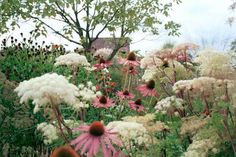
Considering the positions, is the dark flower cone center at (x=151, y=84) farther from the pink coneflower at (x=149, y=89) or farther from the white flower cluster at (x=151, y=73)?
the white flower cluster at (x=151, y=73)

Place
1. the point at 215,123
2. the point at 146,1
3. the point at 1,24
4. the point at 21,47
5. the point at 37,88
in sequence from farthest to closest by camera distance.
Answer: the point at 146,1 < the point at 1,24 < the point at 21,47 < the point at 215,123 < the point at 37,88

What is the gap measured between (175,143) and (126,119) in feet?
1.22

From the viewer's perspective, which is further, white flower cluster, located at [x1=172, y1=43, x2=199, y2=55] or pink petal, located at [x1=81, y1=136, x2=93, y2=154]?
white flower cluster, located at [x1=172, y1=43, x2=199, y2=55]

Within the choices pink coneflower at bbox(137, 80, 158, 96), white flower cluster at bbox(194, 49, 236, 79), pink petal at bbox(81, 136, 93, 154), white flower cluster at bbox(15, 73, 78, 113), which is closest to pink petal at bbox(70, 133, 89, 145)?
pink petal at bbox(81, 136, 93, 154)

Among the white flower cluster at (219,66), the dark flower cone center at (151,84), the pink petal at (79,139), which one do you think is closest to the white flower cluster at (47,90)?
the pink petal at (79,139)

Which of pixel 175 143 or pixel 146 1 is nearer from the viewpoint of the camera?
pixel 175 143

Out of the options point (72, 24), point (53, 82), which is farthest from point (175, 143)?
point (72, 24)

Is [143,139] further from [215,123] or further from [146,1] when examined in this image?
[146,1]

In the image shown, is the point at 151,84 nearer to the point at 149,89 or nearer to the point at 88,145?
the point at 149,89

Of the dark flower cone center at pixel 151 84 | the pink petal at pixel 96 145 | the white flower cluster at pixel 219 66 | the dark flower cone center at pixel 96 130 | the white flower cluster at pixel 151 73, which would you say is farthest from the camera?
the dark flower cone center at pixel 151 84

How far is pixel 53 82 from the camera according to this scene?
10.9ft

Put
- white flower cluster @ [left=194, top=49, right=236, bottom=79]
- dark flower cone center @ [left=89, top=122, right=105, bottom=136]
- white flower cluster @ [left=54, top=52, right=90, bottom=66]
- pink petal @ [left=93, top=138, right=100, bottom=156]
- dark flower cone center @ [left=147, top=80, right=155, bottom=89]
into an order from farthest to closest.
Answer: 1. dark flower cone center @ [left=147, top=80, right=155, bottom=89]
2. white flower cluster @ [left=54, top=52, right=90, bottom=66]
3. white flower cluster @ [left=194, top=49, right=236, bottom=79]
4. dark flower cone center @ [left=89, top=122, right=105, bottom=136]
5. pink petal @ [left=93, top=138, right=100, bottom=156]

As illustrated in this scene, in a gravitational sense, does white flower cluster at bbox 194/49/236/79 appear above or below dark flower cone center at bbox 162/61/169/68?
above

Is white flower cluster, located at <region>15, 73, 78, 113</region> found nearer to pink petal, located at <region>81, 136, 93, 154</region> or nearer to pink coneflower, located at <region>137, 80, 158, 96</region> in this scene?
pink petal, located at <region>81, 136, 93, 154</region>
